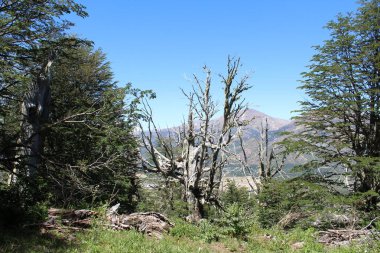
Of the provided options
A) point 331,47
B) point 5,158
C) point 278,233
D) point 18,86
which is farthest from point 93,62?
point 278,233

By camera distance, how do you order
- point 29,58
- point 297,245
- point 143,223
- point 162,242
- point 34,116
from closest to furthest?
point 162,242
point 297,245
point 143,223
point 34,116
point 29,58

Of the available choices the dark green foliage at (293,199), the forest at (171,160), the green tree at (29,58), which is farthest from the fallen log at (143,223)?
the dark green foliage at (293,199)

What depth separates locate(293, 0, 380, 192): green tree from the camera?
52.1 feet

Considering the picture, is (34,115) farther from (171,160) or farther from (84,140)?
(171,160)

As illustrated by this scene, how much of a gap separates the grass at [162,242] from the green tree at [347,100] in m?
6.92

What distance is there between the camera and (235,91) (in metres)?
17.0

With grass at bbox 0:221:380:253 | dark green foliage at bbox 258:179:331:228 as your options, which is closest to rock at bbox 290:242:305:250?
grass at bbox 0:221:380:253

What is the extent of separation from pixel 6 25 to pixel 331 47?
625 inches

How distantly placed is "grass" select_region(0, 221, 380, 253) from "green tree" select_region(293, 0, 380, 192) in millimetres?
6915

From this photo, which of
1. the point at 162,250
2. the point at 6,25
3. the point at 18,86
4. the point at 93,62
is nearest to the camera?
the point at 162,250

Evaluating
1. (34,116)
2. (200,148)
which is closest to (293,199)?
(200,148)

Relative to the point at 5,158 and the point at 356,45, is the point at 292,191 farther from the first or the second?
the point at 5,158

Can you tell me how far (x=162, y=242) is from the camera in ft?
28.2

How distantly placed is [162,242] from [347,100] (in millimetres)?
12064
